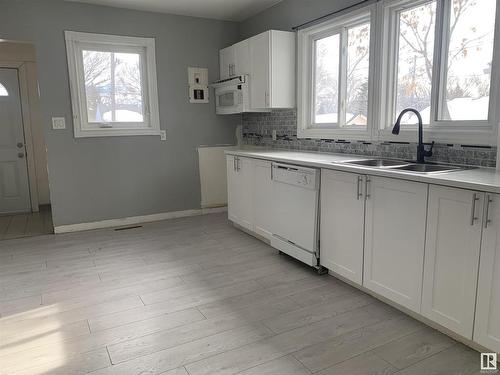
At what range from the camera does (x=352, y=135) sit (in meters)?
3.39

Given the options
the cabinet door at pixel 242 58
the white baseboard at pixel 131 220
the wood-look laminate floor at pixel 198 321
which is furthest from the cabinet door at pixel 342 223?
the white baseboard at pixel 131 220

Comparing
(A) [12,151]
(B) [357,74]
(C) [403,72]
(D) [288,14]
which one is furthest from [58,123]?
(C) [403,72]

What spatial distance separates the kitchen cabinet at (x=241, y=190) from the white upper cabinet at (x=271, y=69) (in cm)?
67

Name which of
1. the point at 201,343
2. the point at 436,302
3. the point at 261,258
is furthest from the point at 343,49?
the point at 201,343

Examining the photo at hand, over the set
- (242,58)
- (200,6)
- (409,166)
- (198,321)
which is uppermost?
(200,6)

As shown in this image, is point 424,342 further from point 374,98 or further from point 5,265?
point 5,265

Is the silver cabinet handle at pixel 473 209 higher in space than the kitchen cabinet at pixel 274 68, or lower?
lower

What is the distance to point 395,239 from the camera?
2.28 metres

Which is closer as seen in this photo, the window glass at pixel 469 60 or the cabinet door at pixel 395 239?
the cabinet door at pixel 395 239

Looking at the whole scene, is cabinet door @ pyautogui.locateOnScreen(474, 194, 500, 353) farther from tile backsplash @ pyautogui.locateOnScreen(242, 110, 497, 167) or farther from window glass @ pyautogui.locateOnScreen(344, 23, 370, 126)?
window glass @ pyautogui.locateOnScreen(344, 23, 370, 126)

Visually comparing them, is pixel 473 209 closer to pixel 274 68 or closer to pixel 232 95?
pixel 274 68

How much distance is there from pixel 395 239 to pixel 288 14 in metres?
2.83

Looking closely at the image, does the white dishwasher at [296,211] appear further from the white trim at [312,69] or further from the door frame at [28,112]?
the door frame at [28,112]

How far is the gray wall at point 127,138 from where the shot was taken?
13.2 ft
